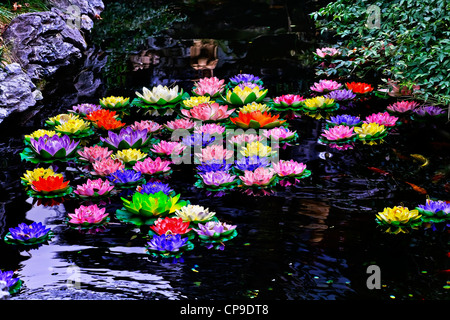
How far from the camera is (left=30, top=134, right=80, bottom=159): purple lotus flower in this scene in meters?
4.02

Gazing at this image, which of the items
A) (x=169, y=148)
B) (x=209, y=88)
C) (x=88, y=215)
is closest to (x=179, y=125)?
(x=169, y=148)

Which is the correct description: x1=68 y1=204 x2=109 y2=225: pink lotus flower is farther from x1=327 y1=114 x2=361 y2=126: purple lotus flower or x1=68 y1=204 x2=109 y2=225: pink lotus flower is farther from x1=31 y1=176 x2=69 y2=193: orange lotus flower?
x1=327 y1=114 x2=361 y2=126: purple lotus flower

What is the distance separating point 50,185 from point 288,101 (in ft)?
7.29

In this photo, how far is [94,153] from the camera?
3.96 metres

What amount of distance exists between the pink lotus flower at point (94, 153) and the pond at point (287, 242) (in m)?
0.15

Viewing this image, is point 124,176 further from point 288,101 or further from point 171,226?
point 288,101

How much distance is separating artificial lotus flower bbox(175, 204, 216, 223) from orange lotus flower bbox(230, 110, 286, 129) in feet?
4.51

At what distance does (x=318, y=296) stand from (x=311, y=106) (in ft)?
8.70

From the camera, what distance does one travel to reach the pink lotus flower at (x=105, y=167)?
3723 mm
